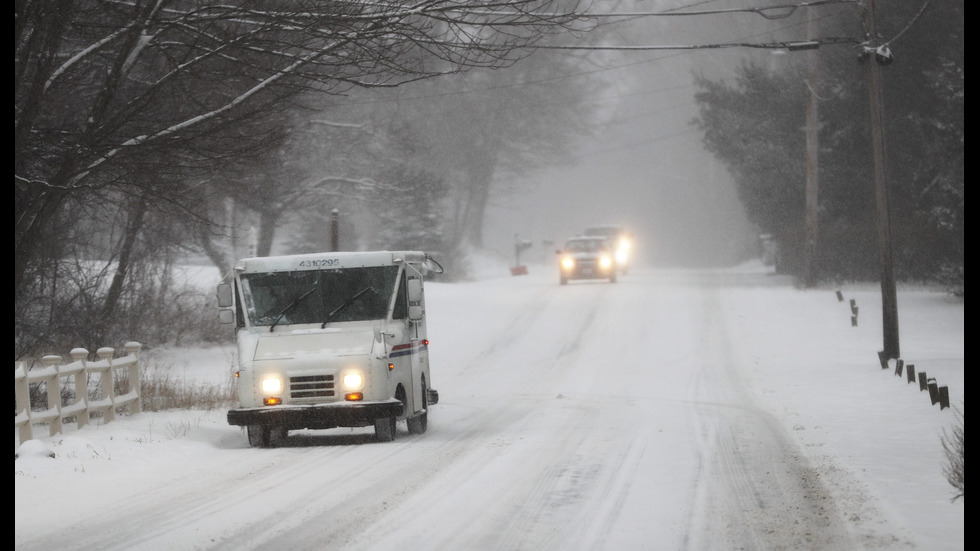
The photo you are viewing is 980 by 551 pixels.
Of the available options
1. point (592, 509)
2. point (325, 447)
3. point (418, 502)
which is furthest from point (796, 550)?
point (325, 447)

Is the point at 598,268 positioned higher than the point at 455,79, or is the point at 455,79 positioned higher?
the point at 455,79

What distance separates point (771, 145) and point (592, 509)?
36544mm

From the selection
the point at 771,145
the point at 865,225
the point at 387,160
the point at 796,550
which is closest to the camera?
the point at 796,550

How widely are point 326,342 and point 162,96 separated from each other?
4.13m

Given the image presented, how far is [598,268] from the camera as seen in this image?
149 feet

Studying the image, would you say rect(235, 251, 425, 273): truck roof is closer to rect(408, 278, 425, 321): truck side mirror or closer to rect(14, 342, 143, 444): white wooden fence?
rect(408, 278, 425, 321): truck side mirror

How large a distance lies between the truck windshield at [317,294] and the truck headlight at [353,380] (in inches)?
43.3

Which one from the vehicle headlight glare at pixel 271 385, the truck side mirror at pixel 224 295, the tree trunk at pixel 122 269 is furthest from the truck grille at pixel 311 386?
the tree trunk at pixel 122 269

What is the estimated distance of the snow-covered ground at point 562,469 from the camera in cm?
900

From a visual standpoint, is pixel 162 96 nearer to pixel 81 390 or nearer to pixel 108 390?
pixel 81 390

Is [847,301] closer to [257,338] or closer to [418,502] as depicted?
[257,338]

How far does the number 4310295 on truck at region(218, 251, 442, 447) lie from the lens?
1479 cm

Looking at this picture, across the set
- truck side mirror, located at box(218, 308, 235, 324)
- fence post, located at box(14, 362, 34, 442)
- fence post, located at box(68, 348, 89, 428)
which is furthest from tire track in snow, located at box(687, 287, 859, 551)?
fence post, located at box(68, 348, 89, 428)

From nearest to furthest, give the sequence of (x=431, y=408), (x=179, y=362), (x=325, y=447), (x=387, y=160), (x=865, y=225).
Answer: (x=325, y=447) → (x=431, y=408) → (x=179, y=362) → (x=865, y=225) → (x=387, y=160)
